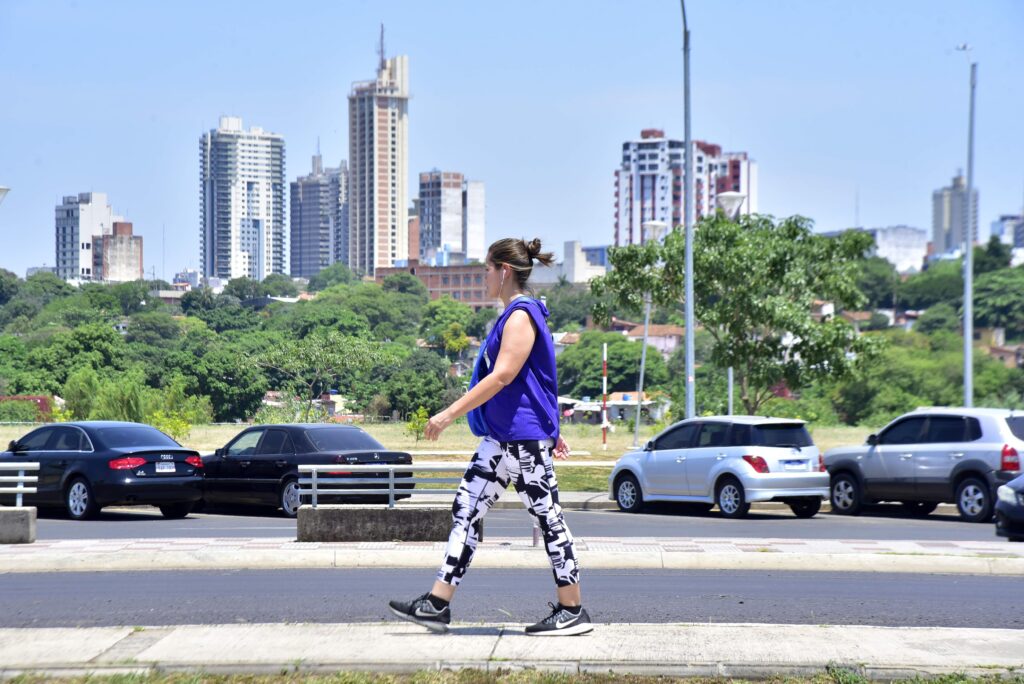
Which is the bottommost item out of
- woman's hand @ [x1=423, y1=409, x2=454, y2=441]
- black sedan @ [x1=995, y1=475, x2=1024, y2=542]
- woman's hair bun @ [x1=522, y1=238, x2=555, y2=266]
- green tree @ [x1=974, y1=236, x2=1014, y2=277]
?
black sedan @ [x1=995, y1=475, x2=1024, y2=542]

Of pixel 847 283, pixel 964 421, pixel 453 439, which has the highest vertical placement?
pixel 847 283

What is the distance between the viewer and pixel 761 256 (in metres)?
29.7

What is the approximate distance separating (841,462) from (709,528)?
421cm

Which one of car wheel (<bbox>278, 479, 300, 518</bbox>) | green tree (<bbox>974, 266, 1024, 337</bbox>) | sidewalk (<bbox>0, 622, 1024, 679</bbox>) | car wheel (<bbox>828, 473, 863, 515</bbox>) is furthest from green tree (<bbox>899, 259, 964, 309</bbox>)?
sidewalk (<bbox>0, 622, 1024, 679</bbox>)

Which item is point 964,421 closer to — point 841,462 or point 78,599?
point 841,462

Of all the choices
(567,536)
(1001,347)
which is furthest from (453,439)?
(1001,347)

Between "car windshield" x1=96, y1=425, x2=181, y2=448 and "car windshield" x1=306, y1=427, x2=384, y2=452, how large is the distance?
6.31 feet

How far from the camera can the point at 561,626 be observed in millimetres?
7031

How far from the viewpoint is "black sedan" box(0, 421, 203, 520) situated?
18.1 meters

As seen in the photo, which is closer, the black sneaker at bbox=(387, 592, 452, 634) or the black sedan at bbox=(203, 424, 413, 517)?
the black sneaker at bbox=(387, 592, 452, 634)

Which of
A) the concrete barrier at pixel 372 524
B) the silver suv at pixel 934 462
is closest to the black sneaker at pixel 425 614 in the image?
the concrete barrier at pixel 372 524

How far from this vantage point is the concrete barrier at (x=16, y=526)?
13117mm

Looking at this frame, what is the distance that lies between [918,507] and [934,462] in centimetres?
199

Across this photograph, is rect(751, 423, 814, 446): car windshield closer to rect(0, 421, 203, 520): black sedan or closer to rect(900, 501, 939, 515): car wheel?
rect(900, 501, 939, 515): car wheel
